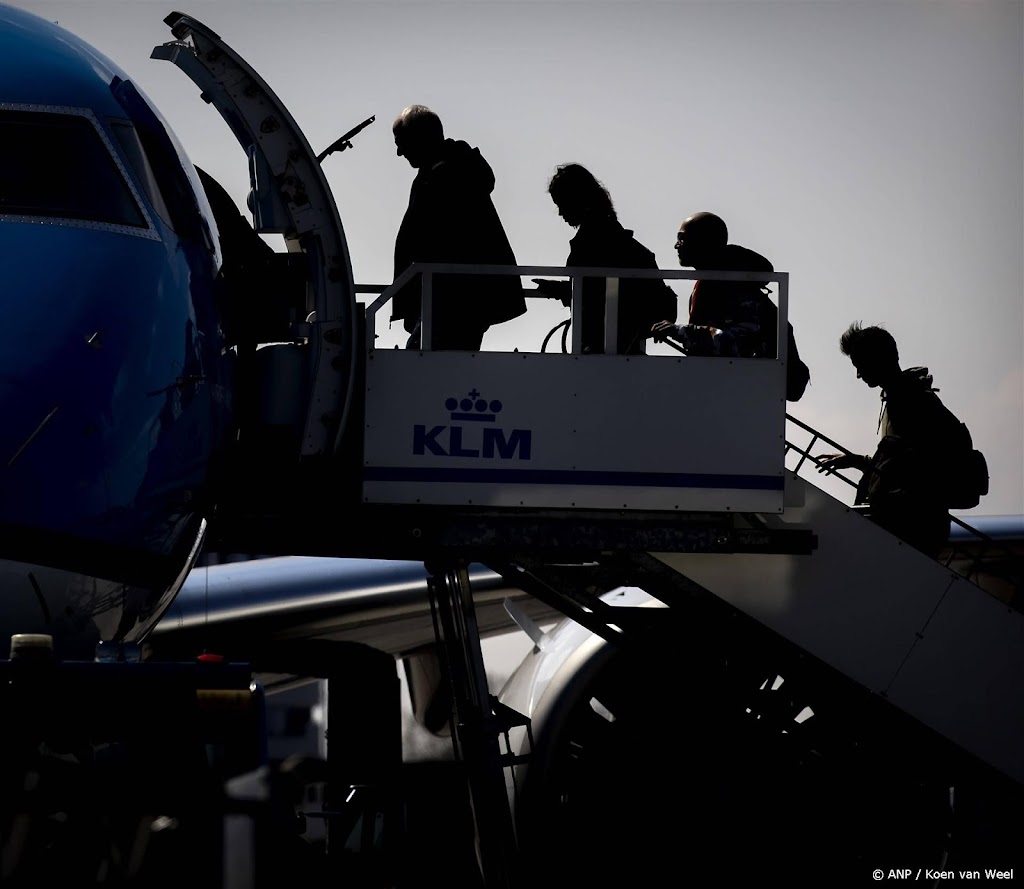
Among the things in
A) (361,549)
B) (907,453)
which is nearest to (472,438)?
(361,549)

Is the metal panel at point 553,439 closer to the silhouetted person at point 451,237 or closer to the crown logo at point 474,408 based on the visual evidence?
the crown logo at point 474,408

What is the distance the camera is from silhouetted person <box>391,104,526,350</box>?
26.3 feet

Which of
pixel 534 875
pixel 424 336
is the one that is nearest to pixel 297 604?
pixel 534 875

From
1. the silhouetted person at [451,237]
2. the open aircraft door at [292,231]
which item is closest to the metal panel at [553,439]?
the open aircraft door at [292,231]

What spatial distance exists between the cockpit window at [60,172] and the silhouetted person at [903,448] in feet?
15.0

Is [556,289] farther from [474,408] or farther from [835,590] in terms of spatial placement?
[835,590]

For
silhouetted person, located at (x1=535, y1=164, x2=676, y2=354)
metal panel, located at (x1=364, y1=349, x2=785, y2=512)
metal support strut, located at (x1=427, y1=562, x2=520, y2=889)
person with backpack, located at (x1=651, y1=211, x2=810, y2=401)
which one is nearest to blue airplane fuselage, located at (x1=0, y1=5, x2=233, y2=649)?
metal panel, located at (x1=364, y1=349, x2=785, y2=512)

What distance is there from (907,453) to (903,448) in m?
0.06

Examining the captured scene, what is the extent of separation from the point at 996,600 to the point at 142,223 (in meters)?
4.81

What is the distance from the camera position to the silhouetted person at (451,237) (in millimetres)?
8016

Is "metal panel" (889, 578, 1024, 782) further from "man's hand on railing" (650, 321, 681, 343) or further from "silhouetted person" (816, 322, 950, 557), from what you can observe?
"man's hand on railing" (650, 321, 681, 343)

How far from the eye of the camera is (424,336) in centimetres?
751

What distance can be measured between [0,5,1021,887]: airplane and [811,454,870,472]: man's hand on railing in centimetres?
117

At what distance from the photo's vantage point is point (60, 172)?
6.52m
